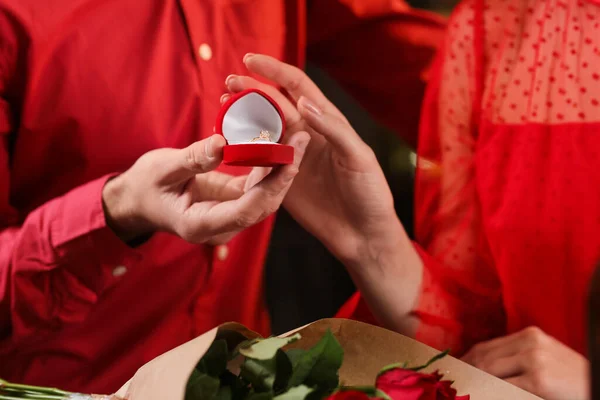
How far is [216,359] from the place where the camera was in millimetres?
484

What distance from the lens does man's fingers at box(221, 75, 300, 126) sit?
2.31 ft

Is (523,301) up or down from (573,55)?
down

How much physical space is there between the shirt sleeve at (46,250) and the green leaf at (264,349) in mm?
304

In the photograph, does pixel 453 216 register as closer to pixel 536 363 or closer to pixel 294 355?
pixel 536 363

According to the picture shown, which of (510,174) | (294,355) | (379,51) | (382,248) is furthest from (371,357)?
(379,51)

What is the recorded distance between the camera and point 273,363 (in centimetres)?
47

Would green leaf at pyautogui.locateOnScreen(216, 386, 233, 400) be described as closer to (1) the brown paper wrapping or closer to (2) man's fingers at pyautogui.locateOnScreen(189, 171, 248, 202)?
(1) the brown paper wrapping

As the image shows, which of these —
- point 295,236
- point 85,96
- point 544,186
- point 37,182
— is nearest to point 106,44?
point 85,96

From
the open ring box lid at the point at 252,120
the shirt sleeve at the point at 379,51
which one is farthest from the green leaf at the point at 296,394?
the shirt sleeve at the point at 379,51

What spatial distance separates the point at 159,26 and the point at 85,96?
5.5 inches

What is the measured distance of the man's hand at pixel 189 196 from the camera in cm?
63

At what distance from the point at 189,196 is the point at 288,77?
213 mm

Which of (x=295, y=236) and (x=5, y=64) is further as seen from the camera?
(x=295, y=236)

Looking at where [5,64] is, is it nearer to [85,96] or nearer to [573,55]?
[85,96]
